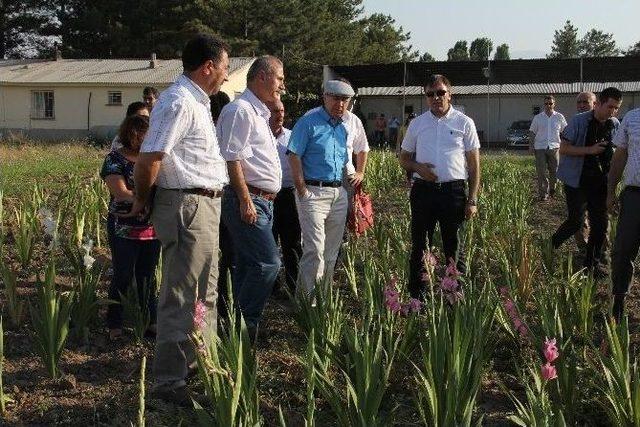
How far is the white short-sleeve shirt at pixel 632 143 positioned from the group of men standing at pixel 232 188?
171 centimetres

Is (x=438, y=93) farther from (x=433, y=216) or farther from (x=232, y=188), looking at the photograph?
(x=232, y=188)

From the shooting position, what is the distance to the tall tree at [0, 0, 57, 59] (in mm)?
43969

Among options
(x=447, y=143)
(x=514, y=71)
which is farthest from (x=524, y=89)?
(x=447, y=143)

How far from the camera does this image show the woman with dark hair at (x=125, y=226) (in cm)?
443

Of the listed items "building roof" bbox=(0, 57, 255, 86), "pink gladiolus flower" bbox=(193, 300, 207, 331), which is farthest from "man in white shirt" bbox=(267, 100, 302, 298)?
"building roof" bbox=(0, 57, 255, 86)

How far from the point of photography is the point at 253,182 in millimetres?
4234

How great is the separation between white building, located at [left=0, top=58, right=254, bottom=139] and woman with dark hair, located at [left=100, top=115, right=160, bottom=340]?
28.9 m

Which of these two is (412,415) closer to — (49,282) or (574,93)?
(49,282)

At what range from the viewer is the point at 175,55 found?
39.9 metres

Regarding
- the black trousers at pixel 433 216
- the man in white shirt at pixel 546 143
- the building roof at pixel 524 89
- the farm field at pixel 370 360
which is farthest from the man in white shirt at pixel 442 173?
the building roof at pixel 524 89

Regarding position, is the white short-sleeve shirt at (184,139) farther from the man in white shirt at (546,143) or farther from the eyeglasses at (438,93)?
the man in white shirt at (546,143)

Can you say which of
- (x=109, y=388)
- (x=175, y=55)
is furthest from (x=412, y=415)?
(x=175, y=55)

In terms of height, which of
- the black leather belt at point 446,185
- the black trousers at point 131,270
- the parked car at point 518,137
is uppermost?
the parked car at point 518,137

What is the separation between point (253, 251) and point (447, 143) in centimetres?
153
